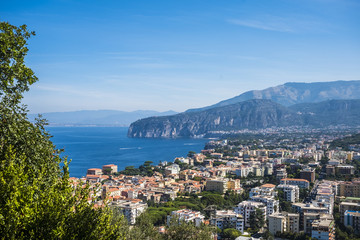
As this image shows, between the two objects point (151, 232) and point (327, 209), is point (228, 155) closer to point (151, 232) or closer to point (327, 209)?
point (327, 209)

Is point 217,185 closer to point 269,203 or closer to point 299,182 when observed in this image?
point 269,203

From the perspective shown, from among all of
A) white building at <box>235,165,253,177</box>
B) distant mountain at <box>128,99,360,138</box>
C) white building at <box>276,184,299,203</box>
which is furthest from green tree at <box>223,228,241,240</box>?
distant mountain at <box>128,99,360,138</box>

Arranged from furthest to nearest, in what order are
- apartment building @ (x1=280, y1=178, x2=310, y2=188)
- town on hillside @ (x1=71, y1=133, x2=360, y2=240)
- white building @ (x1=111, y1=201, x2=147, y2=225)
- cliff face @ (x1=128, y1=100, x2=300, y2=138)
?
cliff face @ (x1=128, y1=100, x2=300, y2=138), apartment building @ (x1=280, y1=178, x2=310, y2=188), white building @ (x1=111, y1=201, x2=147, y2=225), town on hillside @ (x1=71, y1=133, x2=360, y2=240)

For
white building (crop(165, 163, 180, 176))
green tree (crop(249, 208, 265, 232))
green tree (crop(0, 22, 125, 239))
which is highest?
green tree (crop(0, 22, 125, 239))

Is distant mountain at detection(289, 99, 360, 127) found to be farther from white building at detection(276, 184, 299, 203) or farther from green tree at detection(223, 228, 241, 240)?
green tree at detection(223, 228, 241, 240)

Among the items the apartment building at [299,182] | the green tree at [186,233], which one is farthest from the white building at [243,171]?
the green tree at [186,233]

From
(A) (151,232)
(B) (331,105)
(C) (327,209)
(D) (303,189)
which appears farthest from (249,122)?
(A) (151,232)

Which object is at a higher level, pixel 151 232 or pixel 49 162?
pixel 49 162
